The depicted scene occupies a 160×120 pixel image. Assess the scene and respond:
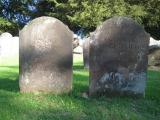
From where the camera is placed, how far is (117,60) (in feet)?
34.6

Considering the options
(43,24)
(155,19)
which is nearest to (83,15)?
(155,19)

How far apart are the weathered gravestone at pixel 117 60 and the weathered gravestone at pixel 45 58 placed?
0.61 m

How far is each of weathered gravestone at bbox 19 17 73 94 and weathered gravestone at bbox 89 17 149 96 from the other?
2.01 ft

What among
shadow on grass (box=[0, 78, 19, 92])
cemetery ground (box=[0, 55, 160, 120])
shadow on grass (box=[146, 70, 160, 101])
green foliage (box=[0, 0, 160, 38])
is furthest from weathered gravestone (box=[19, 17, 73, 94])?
green foliage (box=[0, 0, 160, 38])

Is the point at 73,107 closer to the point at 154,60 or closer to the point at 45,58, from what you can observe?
the point at 45,58

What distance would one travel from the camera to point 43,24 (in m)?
10.7

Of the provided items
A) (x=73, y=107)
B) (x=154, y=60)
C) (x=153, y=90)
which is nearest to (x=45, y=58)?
(x=73, y=107)

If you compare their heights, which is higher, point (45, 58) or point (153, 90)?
point (45, 58)

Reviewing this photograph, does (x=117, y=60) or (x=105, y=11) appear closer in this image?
(x=117, y=60)

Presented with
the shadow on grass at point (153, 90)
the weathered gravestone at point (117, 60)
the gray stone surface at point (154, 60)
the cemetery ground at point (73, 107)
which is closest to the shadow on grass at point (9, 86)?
the cemetery ground at point (73, 107)

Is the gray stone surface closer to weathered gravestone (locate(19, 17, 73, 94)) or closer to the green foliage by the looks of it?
weathered gravestone (locate(19, 17, 73, 94))

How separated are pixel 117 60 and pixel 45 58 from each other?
1627 mm

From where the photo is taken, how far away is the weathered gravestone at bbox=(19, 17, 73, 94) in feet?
34.5

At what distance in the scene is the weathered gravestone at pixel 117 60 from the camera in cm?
1051
